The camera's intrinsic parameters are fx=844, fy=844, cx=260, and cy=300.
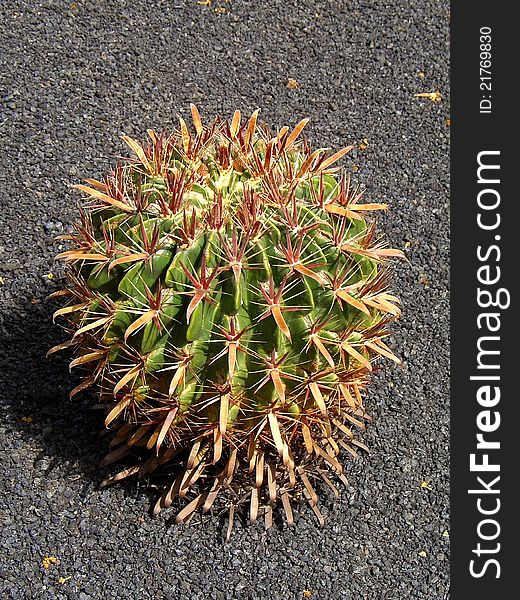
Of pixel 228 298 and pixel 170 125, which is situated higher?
pixel 170 125

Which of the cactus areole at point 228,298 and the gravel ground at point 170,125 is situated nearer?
the cactus areole at point 228,298

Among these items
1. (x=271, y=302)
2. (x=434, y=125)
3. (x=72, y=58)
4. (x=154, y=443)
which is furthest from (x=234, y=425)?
(x=72, y=58)

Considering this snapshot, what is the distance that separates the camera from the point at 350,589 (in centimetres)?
275

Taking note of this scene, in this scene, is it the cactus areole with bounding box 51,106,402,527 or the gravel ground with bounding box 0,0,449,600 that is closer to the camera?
the cactus areole with bounding box 51,106,402,527

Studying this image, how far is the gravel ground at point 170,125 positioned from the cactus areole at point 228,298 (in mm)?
303

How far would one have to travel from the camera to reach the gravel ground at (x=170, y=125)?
2.76m

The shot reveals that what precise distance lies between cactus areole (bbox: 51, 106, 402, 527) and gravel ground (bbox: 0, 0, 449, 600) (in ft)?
0.99

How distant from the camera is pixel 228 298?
235cm

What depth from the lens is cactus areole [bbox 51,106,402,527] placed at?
2.36m

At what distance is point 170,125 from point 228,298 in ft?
7.20

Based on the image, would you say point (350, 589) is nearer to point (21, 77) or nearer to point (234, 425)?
point (234, 425)

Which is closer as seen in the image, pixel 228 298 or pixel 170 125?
pixel 228 298

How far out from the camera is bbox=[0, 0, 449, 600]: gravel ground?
276cm

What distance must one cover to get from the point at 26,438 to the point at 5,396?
21 cm
